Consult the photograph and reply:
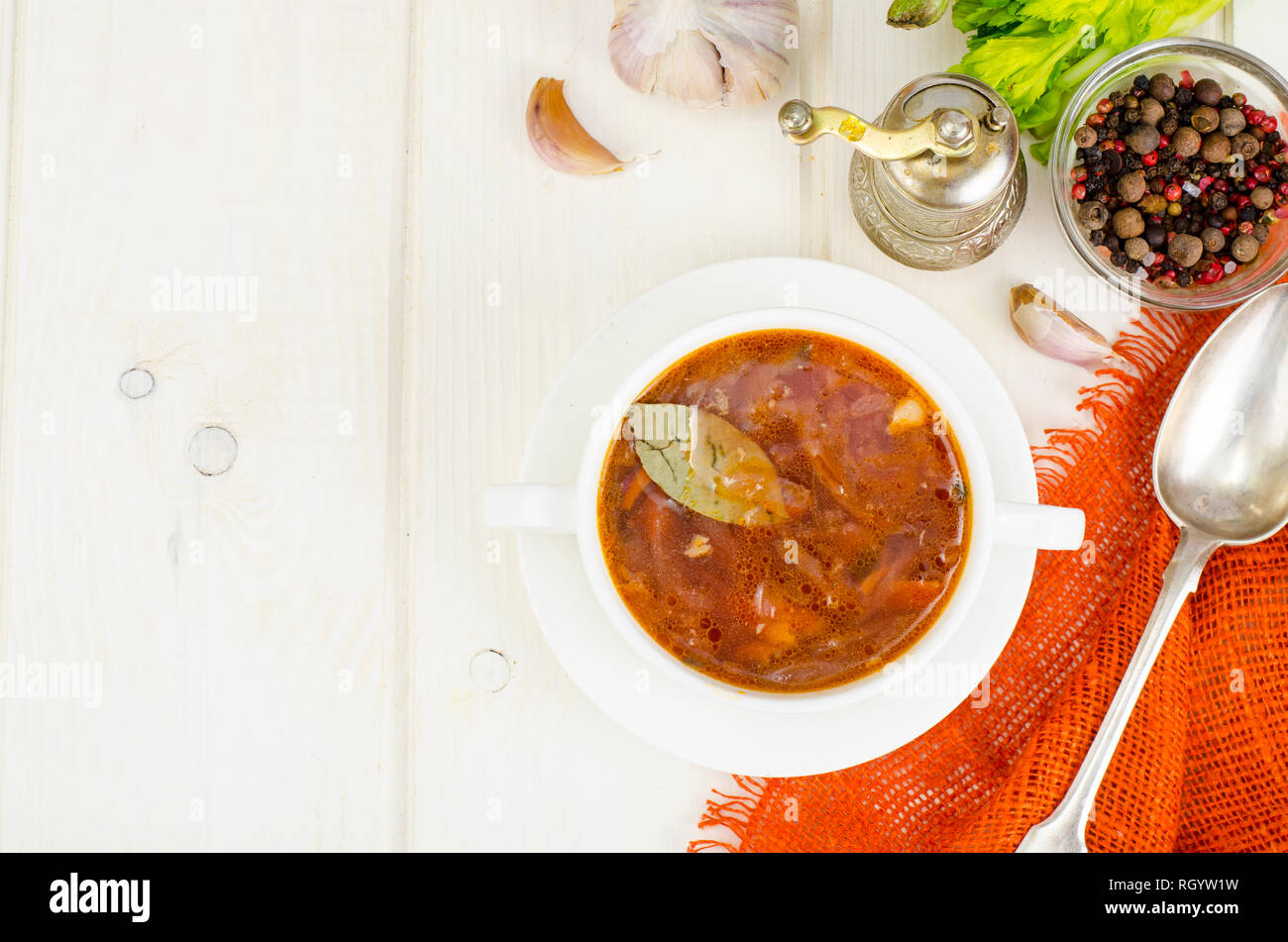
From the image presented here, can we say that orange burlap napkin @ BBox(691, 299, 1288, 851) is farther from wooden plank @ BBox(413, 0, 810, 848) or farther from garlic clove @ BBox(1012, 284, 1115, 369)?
wooden plank @ BBox(413, 0, 810, 848)

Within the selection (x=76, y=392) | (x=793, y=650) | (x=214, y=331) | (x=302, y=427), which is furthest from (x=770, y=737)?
(x=76, y=392)

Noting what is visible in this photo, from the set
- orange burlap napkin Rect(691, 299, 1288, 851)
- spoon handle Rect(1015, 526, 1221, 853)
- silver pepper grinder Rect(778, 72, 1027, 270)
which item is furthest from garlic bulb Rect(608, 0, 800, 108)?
spoon handle Rect(1015, 526, 1221, 853)

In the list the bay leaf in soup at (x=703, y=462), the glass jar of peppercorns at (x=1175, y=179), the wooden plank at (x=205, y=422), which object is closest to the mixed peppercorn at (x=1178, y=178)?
the glass jar of peppercorns at (x=1175, y=179)

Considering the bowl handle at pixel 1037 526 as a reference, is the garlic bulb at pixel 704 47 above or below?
above

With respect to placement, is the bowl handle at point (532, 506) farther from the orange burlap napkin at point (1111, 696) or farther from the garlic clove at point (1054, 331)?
the garlic clove at point (1054, 331)

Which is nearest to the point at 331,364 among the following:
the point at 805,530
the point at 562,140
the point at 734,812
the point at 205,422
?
the point at 205,422
